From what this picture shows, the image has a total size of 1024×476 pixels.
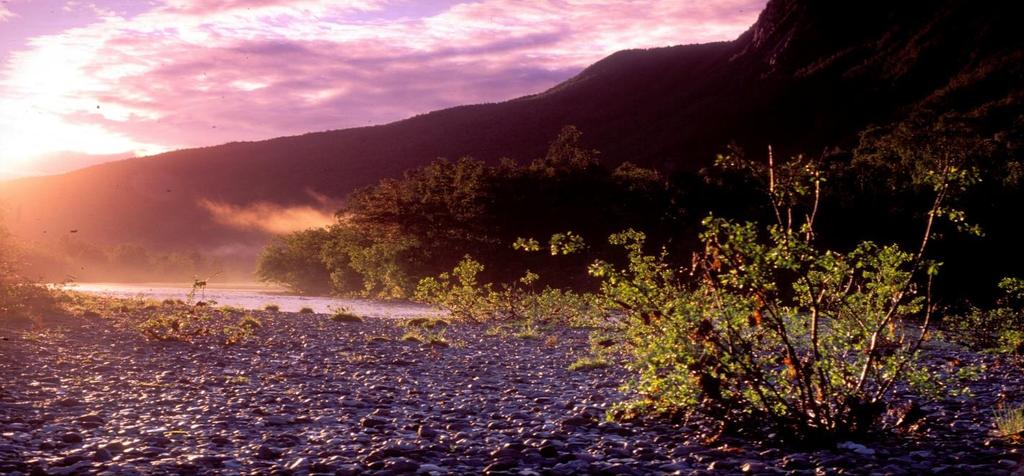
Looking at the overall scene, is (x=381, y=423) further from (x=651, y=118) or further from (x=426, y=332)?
(x=651, y=118)

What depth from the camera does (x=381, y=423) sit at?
10.5m

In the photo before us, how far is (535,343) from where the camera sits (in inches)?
807

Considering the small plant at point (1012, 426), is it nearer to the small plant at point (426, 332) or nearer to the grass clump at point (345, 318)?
the small plant at point (426, 332)

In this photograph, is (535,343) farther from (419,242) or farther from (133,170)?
(133,170)

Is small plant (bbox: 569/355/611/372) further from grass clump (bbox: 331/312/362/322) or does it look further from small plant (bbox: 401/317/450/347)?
grass clump (bbox: 331/312/362/322)

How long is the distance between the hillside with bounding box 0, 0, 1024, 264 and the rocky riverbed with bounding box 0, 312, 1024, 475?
232ft

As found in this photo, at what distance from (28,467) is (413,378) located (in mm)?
7193

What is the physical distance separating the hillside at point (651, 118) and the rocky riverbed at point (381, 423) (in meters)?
70.7

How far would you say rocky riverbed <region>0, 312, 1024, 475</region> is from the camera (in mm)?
8367

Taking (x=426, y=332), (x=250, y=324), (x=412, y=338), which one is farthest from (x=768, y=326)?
(x=250, y=324)

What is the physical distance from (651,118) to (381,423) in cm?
10529

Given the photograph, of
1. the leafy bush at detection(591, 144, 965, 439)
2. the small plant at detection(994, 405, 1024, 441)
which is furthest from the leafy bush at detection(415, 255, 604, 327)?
the small plant at detection(994, 405, 1024, 441)

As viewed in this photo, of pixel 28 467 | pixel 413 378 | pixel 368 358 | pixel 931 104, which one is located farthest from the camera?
pixel 931 104

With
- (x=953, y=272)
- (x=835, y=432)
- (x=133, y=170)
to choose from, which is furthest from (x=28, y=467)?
(x=133, y=170)
